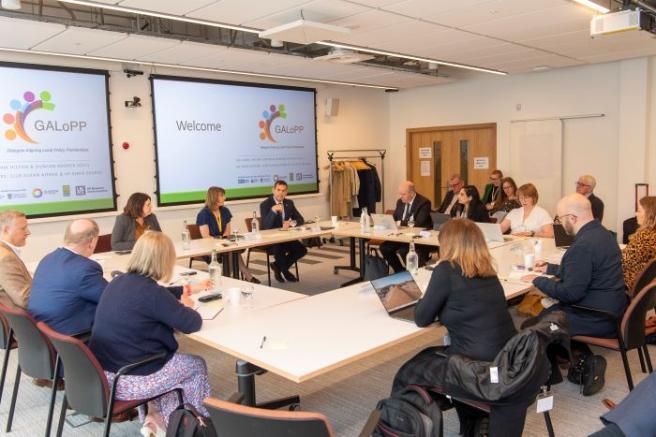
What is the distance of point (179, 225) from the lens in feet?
26.9

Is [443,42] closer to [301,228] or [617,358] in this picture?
[301,228]

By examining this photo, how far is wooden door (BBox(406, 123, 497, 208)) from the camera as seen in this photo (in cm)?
989

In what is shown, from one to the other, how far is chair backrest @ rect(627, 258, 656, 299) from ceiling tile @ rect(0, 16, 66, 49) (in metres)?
5.28

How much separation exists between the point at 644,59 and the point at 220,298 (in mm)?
7349

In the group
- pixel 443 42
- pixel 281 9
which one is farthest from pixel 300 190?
pixel 281 9

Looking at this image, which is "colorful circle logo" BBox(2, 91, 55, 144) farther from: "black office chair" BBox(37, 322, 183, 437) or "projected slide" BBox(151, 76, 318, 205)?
"black office chair" BBox(37, 322, 183, 437)

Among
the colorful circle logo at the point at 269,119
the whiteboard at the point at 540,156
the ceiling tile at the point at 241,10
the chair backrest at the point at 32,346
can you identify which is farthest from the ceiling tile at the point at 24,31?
the whiteboard at the point at 540,156

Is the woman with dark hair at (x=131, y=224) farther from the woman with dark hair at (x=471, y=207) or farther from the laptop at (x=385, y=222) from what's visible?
the woman with dark hair at (x=471, y=207)

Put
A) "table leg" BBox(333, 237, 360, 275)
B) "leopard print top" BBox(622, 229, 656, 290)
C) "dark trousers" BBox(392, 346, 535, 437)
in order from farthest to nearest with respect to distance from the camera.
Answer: "table leg" BBox(333, 237, 360, 275)
"leopard print top" BBox(622, 229, 656, 290)
"dark trousers" BBox(392, 346, 535, 437)

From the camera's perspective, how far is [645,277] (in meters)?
3.55

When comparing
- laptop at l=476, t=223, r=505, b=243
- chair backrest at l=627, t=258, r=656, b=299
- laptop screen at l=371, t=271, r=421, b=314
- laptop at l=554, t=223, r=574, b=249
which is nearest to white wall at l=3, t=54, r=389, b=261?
laptop at l=476, t=223, r=505, b=243

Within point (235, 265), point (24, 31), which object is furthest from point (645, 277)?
point (24, 31)

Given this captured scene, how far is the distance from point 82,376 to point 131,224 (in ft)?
9.64

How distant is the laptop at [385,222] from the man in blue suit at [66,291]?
151 inches
